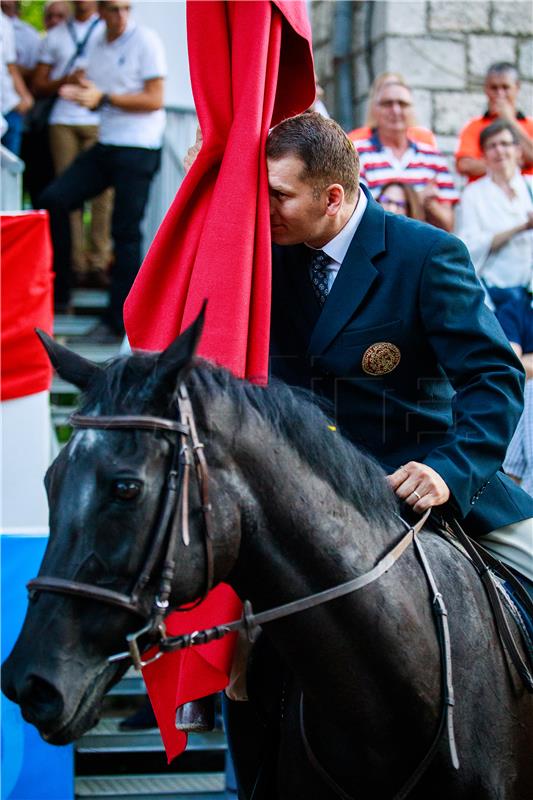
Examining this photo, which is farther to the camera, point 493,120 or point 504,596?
point 493,120

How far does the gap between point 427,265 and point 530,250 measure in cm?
423

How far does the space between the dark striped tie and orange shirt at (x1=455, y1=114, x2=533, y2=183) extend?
4.86 meters

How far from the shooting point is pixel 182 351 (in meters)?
2.35

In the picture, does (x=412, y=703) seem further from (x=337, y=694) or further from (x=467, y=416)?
(x=467, y=416)

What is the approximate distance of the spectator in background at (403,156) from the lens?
7250 millimetres

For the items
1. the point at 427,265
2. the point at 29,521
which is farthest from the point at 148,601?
the point at 29,521

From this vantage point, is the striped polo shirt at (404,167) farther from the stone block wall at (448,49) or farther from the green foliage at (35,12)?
the green foliage at (35,12)

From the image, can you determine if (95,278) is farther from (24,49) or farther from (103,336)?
(24,49)

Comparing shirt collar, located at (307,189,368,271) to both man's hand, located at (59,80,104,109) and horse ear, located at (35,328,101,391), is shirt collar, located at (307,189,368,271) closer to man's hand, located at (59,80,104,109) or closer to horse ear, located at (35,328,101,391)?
horse ear, located at (35,328,101,391)

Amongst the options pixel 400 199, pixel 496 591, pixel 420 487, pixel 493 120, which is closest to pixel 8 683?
pixel 420 487

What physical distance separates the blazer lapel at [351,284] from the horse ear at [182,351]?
0.92 meters

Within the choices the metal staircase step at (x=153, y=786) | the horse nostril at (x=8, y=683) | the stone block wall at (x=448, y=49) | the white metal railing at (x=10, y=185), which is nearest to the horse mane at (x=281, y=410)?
the horse nostril at (x=8, y=683)

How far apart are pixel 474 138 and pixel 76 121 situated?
3.04 m

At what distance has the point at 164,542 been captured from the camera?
2311 mm
